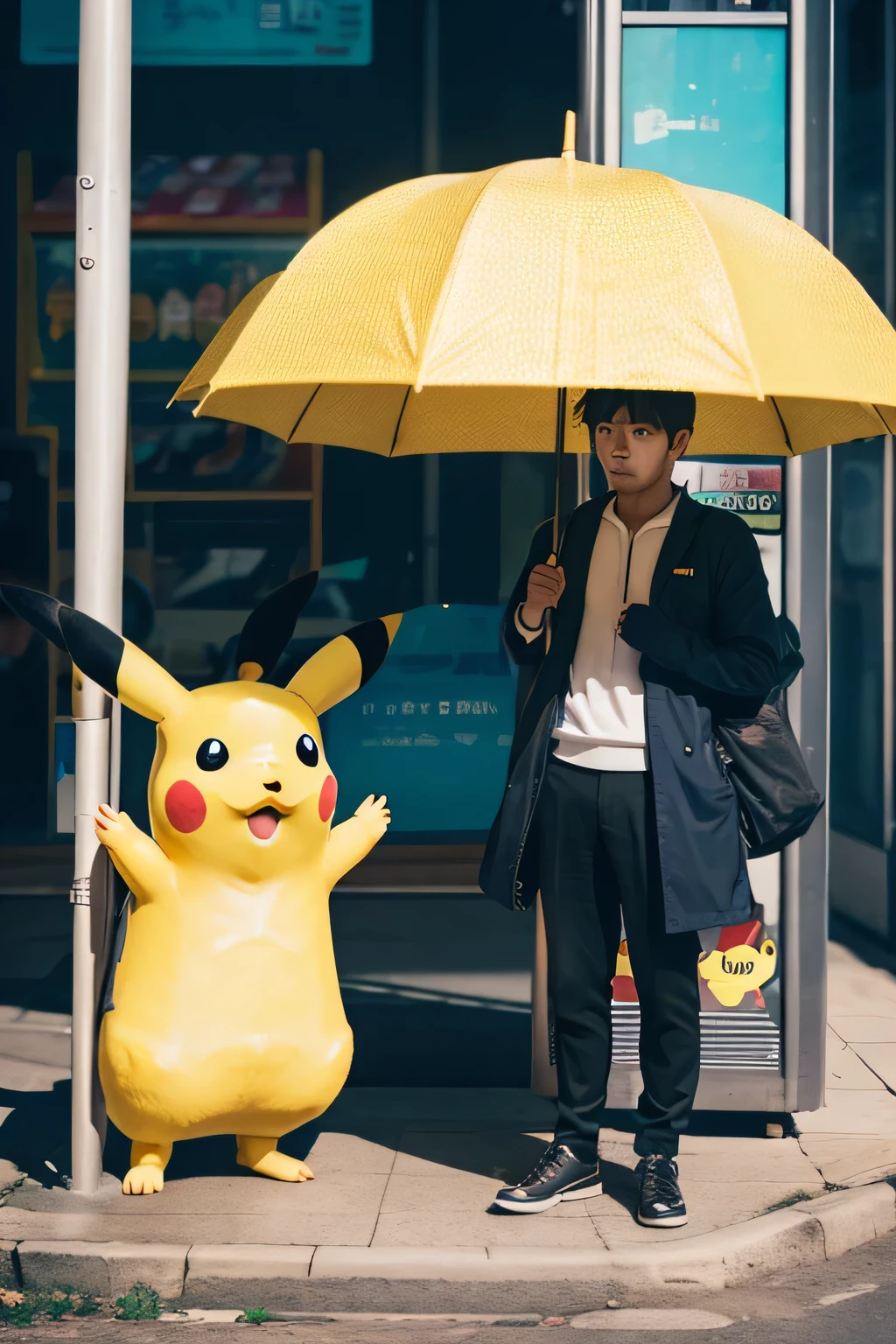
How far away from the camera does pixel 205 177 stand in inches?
283

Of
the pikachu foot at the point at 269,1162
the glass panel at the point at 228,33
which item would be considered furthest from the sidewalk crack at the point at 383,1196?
the glass panel at the point at 228,33

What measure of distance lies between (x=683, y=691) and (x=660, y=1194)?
128 centimetres

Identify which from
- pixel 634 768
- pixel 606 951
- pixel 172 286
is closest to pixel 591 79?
pixel 634 768

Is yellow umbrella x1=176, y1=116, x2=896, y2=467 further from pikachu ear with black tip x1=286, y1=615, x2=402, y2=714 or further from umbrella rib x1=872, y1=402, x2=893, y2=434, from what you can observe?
pikachu ear with black tip x1=286, y1=615, x2=402, y2=714

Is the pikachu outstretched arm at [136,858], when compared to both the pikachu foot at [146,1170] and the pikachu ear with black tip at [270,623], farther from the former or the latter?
the pikachu foot at [146,1170]

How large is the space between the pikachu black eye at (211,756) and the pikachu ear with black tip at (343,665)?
1.08ft

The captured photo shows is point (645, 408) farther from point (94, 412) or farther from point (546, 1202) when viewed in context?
point (546, 1202)

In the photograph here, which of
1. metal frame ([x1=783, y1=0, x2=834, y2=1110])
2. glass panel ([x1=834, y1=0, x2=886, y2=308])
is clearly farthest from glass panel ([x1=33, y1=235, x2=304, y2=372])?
metal frame ([x1=783, y1=0, x2=834, y2=1110])

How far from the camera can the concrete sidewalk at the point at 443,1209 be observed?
3799 millimetres

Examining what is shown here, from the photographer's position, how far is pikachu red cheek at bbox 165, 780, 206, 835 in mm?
4039

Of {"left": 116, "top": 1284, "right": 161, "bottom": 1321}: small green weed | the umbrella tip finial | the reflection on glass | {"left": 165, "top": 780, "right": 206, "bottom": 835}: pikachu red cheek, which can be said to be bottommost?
{"left": 116, "top": 1284, "right": 161, "bottom": 1321}: small green weed

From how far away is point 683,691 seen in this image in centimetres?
405

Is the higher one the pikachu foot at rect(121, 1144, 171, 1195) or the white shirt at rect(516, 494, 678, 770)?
the white shirt at rect(516, 494, 678, 770)

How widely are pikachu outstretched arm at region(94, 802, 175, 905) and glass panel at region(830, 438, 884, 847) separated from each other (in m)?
3.97
